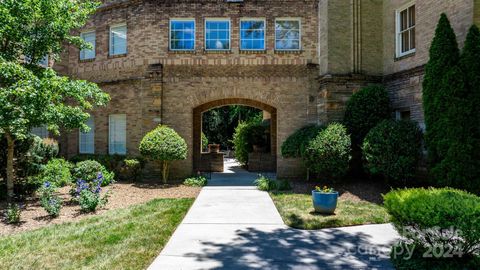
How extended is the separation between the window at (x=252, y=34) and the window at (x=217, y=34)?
2.10 feet

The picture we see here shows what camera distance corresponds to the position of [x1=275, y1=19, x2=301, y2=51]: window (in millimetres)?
14031

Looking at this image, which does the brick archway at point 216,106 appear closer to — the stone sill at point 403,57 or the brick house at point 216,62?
the brick house at point 216,62

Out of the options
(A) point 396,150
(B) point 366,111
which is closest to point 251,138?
(B) point 366,111

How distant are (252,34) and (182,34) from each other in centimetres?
300

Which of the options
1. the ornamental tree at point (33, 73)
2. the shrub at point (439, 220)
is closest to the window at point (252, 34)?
the ornamental tree at point (33, 73)

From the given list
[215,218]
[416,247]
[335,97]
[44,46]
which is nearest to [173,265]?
[215,218]

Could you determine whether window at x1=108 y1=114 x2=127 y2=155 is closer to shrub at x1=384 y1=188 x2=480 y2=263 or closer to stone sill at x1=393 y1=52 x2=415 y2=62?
stone sill at x1=393 y1=52 x2=415 y2=62

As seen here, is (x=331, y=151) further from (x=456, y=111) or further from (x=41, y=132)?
(x=41, y=132)

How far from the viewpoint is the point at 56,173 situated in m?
11.7

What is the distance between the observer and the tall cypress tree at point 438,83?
863 centimetres

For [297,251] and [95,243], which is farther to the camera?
[95,243]

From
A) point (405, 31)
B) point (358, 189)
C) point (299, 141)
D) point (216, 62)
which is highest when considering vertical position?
point (405, 31)

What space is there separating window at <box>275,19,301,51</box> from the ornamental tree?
7462mm

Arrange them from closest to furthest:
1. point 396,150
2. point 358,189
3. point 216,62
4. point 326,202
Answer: point 326,202, point 396,150, point 358,189, point 216,62
